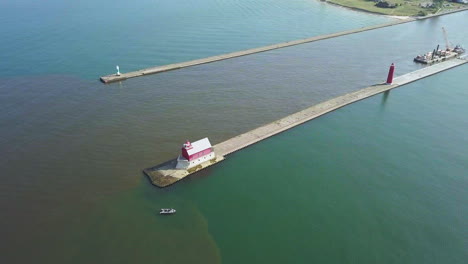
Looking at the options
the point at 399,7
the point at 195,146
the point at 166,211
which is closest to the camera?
the point at 166,211

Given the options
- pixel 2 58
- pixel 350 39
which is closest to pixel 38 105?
pixel 2 58

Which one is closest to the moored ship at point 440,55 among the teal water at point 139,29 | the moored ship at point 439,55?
the moored ship at point 439,55

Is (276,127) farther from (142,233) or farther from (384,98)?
(384,98)

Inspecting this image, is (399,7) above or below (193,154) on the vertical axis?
above

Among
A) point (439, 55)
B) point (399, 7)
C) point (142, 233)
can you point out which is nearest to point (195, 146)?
point (142, 233)

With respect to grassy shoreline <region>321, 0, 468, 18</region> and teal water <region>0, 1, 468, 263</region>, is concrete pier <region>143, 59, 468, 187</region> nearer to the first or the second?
teal water <region>0, 1, 468, 263</region>

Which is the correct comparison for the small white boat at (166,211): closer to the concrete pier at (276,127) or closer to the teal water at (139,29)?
the concrete pier at (276,127)
